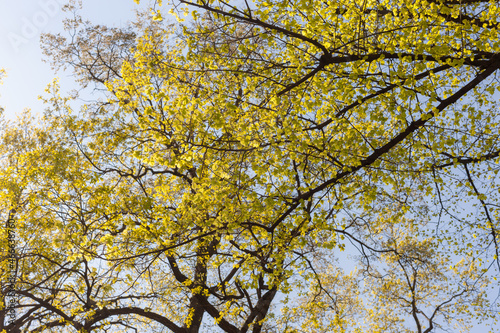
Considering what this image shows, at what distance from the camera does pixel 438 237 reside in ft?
33.8

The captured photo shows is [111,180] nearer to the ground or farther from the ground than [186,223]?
farther from the ground

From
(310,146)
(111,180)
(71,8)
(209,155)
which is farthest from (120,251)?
(71,8)

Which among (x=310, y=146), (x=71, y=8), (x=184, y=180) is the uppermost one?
(x=71, y=8)

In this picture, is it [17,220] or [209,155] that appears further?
[17,220]

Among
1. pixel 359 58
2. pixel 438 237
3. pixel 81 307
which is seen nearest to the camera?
pixel 359 58

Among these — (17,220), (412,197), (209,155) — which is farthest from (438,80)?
(17,220)

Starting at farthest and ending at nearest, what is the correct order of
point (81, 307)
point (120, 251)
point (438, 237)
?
point (81, 307) < point (438, 237) < point (120, 251)

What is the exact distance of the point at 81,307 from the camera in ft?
38.8

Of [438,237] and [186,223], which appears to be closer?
[186,223]

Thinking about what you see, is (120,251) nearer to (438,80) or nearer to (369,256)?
(369,256)

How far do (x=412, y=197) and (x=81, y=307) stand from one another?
10.8 meters

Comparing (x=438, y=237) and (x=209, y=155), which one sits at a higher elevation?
(x=209, y=155)

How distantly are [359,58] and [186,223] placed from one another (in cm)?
508

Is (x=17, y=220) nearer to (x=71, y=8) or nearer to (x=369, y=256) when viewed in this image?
(x=71, y=8)
